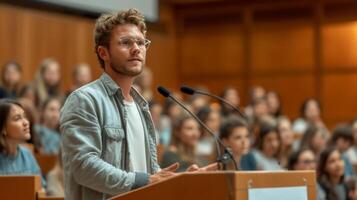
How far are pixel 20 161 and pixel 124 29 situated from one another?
1381mm

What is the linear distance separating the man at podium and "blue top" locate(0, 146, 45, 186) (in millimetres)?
1188

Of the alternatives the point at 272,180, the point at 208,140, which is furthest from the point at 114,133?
the point at 208,140

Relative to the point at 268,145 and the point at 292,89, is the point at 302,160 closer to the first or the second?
the point at 268,145

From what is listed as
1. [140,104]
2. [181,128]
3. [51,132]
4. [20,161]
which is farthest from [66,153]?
[51,132]

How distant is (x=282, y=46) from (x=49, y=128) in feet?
13.7

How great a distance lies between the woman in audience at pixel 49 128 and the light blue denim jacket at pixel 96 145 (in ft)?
8.47

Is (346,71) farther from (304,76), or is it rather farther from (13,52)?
(13,52)

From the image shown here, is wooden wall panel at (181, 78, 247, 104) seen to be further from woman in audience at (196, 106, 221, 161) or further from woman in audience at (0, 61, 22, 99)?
woman in audience at (0, 61, 22, 99)

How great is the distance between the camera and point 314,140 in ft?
18.6

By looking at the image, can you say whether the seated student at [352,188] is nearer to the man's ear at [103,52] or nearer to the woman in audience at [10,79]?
the woman in audience at [10,79]

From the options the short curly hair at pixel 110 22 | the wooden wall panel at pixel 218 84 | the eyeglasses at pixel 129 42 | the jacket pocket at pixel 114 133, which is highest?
the wooden wall panel at pixel 218 84

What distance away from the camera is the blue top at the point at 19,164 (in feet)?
11.1

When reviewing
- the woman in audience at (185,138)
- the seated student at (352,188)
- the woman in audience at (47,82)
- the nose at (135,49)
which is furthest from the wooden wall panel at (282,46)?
the nose at (135,49)

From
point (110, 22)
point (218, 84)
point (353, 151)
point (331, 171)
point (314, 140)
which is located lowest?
point (331, 171)
